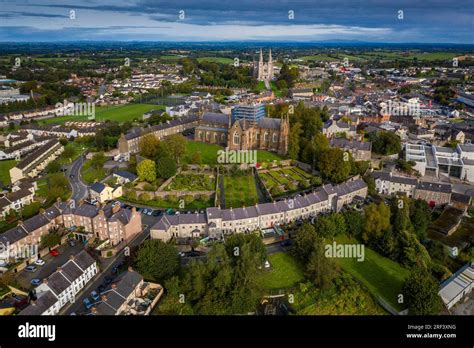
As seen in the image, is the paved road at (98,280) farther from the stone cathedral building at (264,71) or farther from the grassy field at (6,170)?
the stone cathedral building at (264,71)

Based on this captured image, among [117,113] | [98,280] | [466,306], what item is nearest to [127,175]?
[98,280]

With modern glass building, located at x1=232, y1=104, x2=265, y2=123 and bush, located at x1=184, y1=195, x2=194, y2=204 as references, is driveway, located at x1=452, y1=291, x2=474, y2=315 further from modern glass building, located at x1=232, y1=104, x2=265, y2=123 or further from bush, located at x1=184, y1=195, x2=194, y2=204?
modern glass building, located at x1=232, y1=104, x2=265, y2=123

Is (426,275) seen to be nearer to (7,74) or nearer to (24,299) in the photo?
(24,299)

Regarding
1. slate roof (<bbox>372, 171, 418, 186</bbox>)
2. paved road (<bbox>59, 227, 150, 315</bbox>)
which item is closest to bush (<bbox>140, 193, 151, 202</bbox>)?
paved road (<bbox>59, 227, 150, 315</bbox>)

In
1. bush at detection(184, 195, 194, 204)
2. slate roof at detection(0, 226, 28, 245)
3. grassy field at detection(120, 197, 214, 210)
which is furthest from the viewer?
bush at detection(184, 195, 194, 204)

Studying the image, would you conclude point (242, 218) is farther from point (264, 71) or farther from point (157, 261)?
point (264, 71)
